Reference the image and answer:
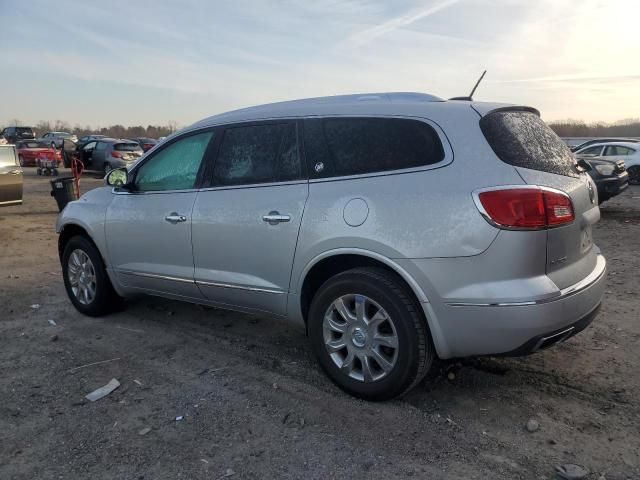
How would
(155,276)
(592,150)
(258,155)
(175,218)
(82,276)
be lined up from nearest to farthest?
1. (258,155)
2. (175,218)
3. (155,276)
4. (82,276)
5. (592,150)

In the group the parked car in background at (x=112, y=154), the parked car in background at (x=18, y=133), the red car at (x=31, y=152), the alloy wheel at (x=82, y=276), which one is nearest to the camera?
the alloy wheel at (x=82, y=276)

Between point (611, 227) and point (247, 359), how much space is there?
27.2ft

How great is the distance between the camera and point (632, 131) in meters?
50.8

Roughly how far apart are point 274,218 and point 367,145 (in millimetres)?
766

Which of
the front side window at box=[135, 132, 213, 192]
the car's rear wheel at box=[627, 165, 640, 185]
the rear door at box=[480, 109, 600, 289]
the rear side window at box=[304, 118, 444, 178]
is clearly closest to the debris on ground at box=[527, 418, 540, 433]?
the rear door at box=[480, 109, 600, 289]

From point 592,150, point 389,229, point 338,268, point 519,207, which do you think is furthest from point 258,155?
point 592,150

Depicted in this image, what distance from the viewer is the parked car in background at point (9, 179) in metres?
9.85

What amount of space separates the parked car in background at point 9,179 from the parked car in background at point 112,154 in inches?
481

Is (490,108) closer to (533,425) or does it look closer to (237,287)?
(533,425)

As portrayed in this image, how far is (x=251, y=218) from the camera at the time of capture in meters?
3.70

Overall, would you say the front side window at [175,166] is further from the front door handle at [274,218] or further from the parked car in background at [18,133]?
the parked car in background at [18,133]

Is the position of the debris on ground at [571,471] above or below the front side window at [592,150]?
below

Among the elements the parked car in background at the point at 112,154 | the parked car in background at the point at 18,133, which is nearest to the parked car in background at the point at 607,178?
the parked car in background at the point at 112,154

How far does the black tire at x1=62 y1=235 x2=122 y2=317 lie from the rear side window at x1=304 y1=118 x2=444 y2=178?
246cm
